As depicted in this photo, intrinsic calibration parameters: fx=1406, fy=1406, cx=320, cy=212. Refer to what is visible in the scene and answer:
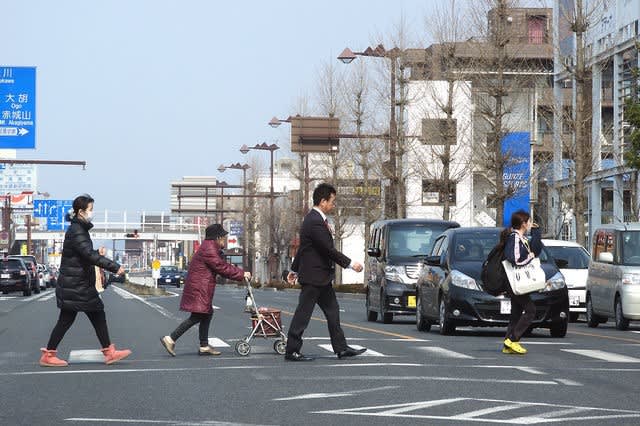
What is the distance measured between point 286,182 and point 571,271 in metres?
118

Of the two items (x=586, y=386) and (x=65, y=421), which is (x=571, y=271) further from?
(x=65, y=421)

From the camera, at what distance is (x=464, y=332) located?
23.2 meters

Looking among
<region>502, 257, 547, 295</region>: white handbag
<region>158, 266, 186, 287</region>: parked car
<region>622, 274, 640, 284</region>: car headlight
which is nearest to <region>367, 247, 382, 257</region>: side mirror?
<region>622, 274, 640, 284</region>: car headlight

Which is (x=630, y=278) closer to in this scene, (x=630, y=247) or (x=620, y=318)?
(x=620, y=318)

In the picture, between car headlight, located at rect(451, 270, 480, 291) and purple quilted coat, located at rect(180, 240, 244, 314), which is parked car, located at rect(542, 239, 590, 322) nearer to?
car headlight, located at rect(451, 270, 480, 291)

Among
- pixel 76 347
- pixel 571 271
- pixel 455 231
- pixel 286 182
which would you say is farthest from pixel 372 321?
pixel 286 182

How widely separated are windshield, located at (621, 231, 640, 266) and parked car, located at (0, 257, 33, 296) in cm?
3801

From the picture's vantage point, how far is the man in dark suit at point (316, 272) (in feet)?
50.6

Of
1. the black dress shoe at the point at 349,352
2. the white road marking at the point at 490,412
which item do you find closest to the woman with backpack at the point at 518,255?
the black dress shoe at the point at 349,352

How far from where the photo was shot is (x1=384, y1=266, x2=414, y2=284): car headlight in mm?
26859

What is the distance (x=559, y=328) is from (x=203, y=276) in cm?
685

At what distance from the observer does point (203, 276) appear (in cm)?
1631

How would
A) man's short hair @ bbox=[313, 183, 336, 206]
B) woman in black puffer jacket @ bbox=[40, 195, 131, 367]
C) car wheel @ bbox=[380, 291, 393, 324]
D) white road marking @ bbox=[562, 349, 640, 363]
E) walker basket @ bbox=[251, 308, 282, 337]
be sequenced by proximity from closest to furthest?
woman in black puffer jacket @ bbox=[40, 195, 131, 367] < man's short hair @ bbox=[313, 183, 336, 206] < white road marking @ bbox=[562, 349, 640, 363] < walker basket @ bbox=[251, 308, 282, 337] < car wheel @ bbox=[380, 291, 393, 324]

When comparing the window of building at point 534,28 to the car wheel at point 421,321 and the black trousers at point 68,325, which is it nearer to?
the car wheel at point 421,321
